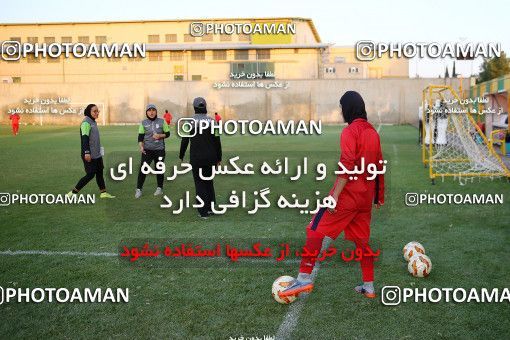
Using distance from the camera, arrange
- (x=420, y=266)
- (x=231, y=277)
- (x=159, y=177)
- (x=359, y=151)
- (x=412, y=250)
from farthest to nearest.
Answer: (x=159, y=177), (x=412, y=250), (x=231, y=277), (x=420, y=266), (x=359, y=151)

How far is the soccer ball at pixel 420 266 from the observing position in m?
5.65

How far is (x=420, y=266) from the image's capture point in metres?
5.66

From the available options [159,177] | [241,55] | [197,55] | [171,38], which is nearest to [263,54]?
[241,55]

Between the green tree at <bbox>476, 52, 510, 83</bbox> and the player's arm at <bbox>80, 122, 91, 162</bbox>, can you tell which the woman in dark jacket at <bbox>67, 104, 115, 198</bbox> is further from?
the green tree at <bbox>476, 52, 510, 83</bbox>

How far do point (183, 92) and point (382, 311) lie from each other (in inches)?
1833

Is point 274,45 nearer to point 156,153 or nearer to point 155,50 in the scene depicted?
point 155,50

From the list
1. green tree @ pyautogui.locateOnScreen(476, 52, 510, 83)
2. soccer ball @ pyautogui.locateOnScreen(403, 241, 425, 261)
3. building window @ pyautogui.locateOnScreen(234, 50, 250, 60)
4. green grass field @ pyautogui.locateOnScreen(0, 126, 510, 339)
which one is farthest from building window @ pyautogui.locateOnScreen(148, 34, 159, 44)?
soccer ball @ pyautogui.locateOnScreen(403, 241, 425, 261)

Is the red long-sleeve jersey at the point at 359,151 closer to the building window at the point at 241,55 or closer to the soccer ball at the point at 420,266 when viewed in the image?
the soccer ball at the point at 420,266

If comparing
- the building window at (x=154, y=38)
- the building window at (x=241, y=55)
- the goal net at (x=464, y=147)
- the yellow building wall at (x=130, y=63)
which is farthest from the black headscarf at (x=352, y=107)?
the building window at (x=154, y=38)

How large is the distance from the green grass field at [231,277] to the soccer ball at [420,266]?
5.4 inches

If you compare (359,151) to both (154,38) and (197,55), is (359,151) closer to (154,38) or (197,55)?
(197,55)

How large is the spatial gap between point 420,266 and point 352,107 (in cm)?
211

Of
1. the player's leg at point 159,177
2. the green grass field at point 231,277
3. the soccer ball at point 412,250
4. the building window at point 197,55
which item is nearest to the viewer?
the green grass field at point 231,277

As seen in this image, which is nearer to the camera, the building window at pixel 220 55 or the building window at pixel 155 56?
the building window at pixel 220 55
